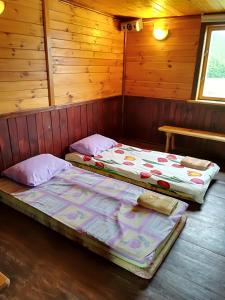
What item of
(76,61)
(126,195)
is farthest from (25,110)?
(126,195)

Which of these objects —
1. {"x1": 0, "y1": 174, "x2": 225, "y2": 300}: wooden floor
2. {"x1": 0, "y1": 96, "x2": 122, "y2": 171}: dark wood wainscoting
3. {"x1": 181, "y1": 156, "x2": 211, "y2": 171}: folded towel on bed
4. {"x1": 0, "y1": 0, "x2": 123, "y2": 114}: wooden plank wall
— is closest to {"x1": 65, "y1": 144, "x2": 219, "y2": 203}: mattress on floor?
{"x1": 181, "y1": 156, "x2": 211, "y2": 171}: folded towel on bed

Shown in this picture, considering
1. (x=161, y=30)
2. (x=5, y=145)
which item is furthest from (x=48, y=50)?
(x=161, y=30)

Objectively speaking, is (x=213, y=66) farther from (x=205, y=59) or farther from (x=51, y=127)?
(x=51, y=127)

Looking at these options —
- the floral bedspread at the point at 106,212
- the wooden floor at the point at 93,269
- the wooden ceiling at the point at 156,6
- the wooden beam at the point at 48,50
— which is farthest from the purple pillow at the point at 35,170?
the wooden ceiling at the point at 156,6

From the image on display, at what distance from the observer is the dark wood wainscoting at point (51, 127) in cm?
252

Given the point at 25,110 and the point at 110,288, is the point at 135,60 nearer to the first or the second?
the point at 25,110

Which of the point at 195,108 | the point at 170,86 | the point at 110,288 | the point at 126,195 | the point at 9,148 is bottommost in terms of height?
the point at 110,288

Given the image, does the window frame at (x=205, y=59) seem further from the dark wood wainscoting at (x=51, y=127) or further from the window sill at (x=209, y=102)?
the dark wood wainscoting at (x=51, y=127)

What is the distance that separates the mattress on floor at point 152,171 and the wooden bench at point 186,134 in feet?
1.68

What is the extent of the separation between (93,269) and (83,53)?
2.67 meters

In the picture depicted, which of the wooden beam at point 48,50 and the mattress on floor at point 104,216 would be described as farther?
the wooden beam at point 48,50

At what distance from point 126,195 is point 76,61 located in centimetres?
194

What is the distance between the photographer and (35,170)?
8.00ft

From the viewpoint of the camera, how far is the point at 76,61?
3121 mm
